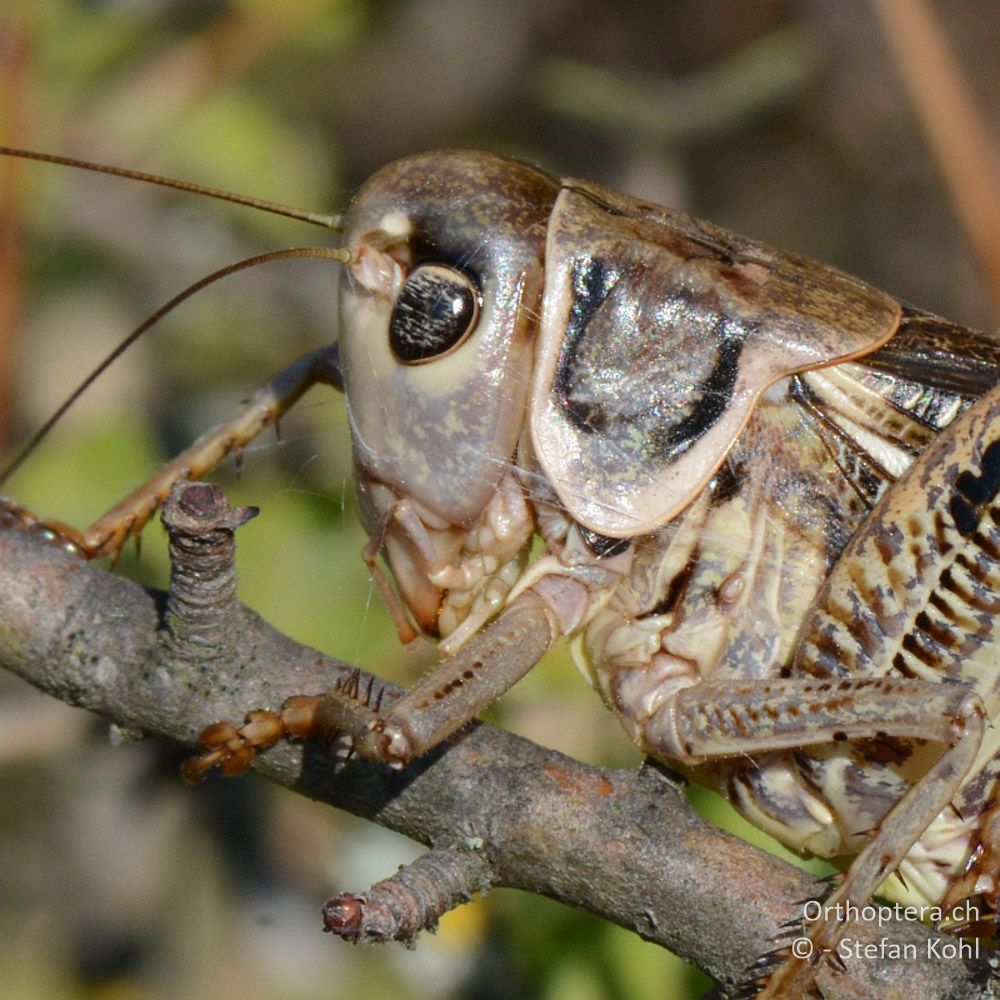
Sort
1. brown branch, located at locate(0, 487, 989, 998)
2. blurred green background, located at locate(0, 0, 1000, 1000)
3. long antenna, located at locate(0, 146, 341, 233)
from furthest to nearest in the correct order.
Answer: blurred green background, located at locate(0, 0, 1000, 1000) < long antenna, located at locate(0, 146, 341, 233) < brown branch, located at locate(0, 487, 989, 998)

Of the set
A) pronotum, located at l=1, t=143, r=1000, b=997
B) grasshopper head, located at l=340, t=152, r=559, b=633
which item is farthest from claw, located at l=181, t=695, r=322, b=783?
grasshopper head, located at l=340, t=152, r=559, b=633

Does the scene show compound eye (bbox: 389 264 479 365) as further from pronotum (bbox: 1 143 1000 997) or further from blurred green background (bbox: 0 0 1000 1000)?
blurred green background (bbox: 0 0 1000 1000)

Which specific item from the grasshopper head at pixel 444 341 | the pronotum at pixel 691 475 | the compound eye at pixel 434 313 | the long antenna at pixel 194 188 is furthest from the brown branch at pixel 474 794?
the long antenna at pixel 194 188

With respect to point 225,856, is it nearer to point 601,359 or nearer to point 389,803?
point 389,803

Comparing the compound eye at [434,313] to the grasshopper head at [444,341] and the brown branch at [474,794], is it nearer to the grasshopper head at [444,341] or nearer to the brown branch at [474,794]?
the grasshopper head at [444,341]

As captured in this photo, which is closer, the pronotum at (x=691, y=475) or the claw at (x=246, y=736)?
the claw at (x=246, y=736)

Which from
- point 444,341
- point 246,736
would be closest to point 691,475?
point 444,341

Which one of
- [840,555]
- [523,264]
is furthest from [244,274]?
[840,555]
